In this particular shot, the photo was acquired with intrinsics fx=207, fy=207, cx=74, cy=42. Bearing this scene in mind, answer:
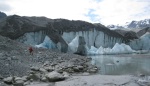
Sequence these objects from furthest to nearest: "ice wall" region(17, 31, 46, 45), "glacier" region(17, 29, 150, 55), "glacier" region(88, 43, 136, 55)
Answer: "glacier" region(88, 43, 136, 55) → "glacier" region(17, 29, 150, 55) → "ice wall" region(17, 31, 46, 45)

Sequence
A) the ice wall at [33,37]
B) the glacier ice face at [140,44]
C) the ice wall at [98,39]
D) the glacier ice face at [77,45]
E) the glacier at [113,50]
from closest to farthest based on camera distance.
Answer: the ice wall at [33,37]
the glacier ice face at [77,45]
the glacier at [113,50]
the ice wall at [98,39]
the glacier ice face at [140,44]

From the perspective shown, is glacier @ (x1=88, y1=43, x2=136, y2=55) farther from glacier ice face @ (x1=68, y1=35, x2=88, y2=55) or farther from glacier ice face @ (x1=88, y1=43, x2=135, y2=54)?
glacier ice face @ (x1=68, y1=35, x2=88, y2=55)

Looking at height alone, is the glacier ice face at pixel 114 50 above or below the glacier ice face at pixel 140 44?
below

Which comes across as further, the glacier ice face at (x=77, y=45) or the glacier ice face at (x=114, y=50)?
the glacier ice face at (x=114, y=50)

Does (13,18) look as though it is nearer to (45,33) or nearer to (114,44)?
(45,33)

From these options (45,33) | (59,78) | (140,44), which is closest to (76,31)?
(45,33)

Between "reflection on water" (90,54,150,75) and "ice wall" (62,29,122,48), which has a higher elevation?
"ice wall" (62,29,122,48)

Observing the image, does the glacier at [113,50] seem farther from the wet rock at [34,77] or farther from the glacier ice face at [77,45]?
the wet rock at [34,77]

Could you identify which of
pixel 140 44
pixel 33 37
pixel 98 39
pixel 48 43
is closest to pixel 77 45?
pixel 48 43

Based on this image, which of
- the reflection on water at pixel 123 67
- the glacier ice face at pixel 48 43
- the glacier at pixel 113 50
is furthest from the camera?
the glacier at pixel 113 50

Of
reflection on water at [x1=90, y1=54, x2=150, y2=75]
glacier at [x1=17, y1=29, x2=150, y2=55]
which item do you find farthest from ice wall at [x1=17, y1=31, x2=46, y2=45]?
reflection on water at [x1=90, y1=54, x2=150, y2=75]

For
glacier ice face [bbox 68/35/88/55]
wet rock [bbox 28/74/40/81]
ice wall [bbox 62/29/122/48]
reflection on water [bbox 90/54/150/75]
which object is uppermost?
ice wall [bbox 62/29/122/48]

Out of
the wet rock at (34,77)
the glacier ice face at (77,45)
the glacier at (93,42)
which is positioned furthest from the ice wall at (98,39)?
the wet rock at (34,77)

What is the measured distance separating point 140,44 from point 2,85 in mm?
49548
